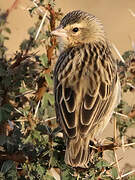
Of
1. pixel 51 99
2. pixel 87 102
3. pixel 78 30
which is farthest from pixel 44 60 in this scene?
pixel 78 30

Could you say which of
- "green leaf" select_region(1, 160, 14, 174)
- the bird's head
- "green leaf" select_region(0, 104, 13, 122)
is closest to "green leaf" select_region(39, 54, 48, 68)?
"green leaf" select_region(0, 104, 13, 122)

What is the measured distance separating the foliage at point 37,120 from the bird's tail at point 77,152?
55 mm

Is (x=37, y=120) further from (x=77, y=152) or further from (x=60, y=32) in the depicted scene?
(x=60, y=32)

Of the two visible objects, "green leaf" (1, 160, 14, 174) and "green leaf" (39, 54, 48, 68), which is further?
"green leaf" (39, 54, 48, 68)

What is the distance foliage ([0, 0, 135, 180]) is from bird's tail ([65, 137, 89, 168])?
55mm

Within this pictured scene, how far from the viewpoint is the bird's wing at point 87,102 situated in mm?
3732

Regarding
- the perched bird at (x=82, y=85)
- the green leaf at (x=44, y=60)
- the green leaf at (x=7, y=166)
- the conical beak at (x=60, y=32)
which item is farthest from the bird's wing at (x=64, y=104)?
the green leaf at (x=7, y=166)

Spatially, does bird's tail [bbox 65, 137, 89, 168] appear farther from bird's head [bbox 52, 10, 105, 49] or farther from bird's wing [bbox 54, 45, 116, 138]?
bird's head [bbox 52, 10, 105, 49]

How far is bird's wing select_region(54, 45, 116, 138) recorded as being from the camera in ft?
12.2

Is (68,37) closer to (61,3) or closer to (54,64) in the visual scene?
(54,64)

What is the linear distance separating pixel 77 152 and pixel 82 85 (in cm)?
50

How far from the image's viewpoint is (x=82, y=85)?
3908 millimetres

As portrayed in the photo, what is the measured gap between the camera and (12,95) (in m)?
4.11

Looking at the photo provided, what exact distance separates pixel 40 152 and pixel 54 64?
1.02 meters
